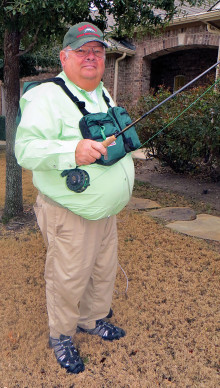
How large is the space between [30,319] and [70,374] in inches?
26.0

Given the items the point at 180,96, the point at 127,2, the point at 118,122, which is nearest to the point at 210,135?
the point at 180,96

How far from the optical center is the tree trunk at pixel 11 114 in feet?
14.8

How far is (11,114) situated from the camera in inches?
184

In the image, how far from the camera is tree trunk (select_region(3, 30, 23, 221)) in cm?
450

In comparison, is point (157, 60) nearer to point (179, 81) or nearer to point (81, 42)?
point (179, 81)

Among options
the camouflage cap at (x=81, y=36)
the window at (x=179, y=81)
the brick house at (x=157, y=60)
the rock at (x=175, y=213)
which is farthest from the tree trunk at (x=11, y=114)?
the window at (x=179, y=81)

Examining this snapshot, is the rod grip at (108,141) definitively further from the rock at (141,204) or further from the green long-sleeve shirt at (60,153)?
the rock at (141,204)

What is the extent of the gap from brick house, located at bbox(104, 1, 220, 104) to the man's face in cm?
987

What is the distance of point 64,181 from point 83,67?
641mm

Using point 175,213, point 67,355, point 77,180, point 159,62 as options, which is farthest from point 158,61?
point 67,355

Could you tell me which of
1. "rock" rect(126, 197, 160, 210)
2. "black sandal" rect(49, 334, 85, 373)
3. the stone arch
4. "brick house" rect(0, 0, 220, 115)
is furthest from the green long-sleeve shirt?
the stone arch

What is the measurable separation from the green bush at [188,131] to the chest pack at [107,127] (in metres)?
3.75

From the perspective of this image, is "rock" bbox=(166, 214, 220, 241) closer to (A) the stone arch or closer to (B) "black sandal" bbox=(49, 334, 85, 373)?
(B) "black sandal" bbox=(49, 334, 85, 373)

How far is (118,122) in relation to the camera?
206 cm
